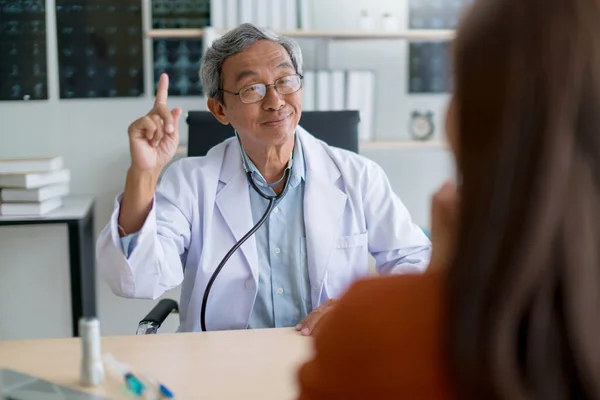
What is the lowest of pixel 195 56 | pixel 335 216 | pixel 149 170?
pixel 335 216

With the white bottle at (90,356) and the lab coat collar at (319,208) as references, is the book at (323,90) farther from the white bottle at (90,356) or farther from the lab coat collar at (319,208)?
the white bottle at (90,356)

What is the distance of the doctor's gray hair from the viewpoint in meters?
1.56

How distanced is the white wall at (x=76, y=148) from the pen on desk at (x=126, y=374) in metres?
1.62

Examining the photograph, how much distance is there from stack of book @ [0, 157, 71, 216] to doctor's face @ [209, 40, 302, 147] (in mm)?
950

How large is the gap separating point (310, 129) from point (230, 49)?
353mm

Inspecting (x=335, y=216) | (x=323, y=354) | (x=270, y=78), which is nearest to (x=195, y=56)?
(x=270, y=78)

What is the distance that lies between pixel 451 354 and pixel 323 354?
0.40 feet

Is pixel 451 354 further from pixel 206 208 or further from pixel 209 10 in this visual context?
pixel 209 10

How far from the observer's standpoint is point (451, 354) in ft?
1.60

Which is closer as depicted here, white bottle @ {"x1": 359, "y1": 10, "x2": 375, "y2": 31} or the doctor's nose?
the doctor's nose

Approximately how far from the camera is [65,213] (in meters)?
2.22

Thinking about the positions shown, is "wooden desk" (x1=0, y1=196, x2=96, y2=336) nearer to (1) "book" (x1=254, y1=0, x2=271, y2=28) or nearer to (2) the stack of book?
(2) the stack of book

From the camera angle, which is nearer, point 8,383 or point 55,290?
point 8,383

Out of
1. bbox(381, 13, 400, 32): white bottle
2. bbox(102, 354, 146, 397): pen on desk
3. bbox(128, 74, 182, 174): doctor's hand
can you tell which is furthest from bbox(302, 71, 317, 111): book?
bbox(102, 354, 146, 397): pen on desk
